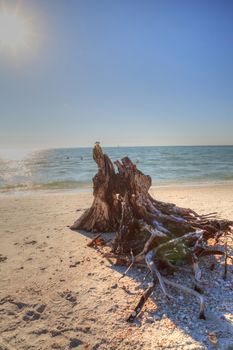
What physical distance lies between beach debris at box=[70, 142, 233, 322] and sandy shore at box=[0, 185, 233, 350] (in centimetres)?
19

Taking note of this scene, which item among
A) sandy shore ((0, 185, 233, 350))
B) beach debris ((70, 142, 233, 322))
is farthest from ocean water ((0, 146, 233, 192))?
sandy shore ((0, 185, 233, 350))

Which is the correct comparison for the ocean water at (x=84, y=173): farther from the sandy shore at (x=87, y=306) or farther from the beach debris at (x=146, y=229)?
the sandy shore at (x=87, y=306)

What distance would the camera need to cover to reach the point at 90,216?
23.1 ft

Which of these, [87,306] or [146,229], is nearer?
[87,306]

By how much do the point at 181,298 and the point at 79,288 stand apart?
159 cm

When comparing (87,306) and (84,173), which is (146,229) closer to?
(87,306)

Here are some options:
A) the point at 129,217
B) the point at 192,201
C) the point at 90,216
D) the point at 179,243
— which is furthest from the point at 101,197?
the point at 192,201

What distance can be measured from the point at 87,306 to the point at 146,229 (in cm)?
186

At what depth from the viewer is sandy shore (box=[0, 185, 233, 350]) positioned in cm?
307

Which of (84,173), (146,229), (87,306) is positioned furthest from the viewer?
(84,173)

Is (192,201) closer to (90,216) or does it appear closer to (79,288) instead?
(90,216)

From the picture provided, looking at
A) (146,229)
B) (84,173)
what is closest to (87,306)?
(146,229)

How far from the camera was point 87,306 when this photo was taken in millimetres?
3742

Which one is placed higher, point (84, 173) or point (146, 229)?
point (146, 229)
